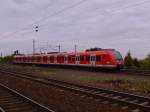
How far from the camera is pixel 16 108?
38.2 ft

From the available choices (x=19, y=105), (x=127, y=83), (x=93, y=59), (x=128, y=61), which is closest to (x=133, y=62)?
(x=128, y=61)

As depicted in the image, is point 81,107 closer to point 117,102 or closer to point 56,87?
point 117,102

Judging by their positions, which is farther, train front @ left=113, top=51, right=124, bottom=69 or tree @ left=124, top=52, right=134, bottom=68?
tree @ left=124, top=52, right=134, bottom=68

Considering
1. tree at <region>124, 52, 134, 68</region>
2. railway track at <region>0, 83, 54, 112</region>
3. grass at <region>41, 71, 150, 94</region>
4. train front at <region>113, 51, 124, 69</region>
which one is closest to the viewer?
railway track at <region>0, 83, 54, 112</region>

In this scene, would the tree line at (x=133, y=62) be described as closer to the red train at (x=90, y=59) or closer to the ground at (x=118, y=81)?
the red train at (x=90, y=59)

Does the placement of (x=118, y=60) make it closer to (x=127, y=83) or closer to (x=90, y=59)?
(x=90, y=59)

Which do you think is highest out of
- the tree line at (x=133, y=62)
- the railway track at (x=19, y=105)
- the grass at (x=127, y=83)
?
the tree line at (x=133, y=62)

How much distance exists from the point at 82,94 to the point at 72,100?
83.4 inches

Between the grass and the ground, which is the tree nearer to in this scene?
the ground

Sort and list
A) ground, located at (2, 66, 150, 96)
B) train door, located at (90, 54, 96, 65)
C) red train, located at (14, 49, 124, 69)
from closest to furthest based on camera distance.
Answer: ground, located at (2, 66, 150, 96)
red train, located at (14, 49, 124, 69)
train door, located at (90, 54, 96, 65)

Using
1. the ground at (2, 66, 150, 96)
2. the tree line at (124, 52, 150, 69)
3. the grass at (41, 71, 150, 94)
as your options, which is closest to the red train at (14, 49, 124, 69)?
the tree line at (124, 52, 150, 69)

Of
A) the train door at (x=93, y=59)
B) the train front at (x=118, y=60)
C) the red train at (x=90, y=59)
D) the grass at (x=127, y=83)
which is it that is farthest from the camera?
the train door at (x=93, y=59)

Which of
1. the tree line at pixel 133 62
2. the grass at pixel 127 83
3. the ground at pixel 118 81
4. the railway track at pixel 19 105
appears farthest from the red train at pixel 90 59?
the railway track at pixel 19 105

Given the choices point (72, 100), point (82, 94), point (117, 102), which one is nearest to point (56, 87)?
point (82, 94)
